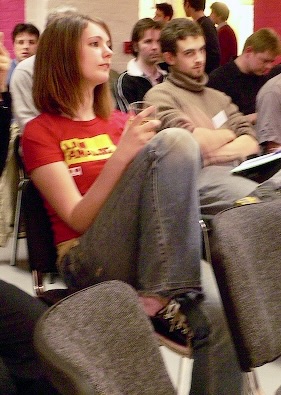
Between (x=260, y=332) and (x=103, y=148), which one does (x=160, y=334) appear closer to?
(x=260, y=332)

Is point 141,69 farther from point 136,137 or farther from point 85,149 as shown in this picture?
point 136,137

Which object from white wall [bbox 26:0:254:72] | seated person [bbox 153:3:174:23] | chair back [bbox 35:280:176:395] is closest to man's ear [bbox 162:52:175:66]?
white wall [bbox 26:0:254:72]

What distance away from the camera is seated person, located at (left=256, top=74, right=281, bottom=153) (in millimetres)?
3248

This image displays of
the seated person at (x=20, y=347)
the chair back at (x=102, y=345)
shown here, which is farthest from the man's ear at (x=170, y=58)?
the chair back at (x=102, y=345)

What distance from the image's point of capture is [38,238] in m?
1.87

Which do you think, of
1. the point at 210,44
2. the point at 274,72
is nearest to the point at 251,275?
the point at 274,72

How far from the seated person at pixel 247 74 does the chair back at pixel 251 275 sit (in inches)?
95.5

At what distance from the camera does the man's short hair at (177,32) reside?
9.98 feet

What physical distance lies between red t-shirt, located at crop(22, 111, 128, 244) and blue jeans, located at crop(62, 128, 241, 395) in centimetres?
24

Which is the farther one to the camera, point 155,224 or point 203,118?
point 203,118

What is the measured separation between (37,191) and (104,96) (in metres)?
0.42

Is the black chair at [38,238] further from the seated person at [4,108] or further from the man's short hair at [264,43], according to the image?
the man's short hair at [264,43]

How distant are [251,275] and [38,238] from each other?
0.75m

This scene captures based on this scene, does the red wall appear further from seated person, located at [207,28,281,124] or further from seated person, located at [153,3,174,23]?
seated person, located at [207,28,281,124]
